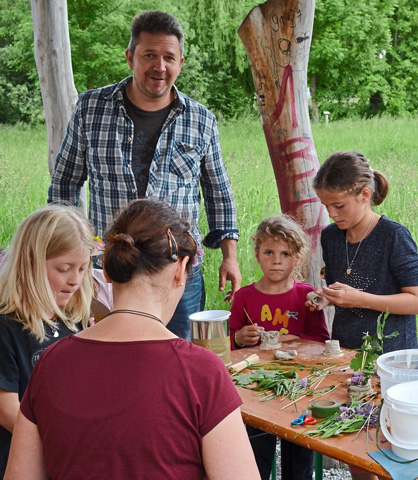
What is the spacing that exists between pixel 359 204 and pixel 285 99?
1.09 m

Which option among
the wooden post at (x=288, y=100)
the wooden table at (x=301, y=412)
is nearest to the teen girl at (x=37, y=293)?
the wooden table at (x=301, y=412)

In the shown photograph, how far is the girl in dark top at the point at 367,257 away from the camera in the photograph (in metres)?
2.97

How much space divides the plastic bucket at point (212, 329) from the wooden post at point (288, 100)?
5.02ft

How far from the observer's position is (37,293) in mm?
2430

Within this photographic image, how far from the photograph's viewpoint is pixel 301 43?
388cm

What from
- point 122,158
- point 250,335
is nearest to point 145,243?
point 250,335

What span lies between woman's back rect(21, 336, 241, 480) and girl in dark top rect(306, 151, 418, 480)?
149 centimetres

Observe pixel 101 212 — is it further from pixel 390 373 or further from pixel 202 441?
pixel 202 441

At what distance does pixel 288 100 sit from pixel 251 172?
14.5ft

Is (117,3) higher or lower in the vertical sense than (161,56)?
higher

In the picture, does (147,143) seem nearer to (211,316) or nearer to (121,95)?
(121,95)

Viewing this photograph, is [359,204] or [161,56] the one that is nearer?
[359,204]

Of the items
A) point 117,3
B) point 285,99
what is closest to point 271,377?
point 285,99

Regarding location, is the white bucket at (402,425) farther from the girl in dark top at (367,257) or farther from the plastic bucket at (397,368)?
the girl in dark top at (367,257)
